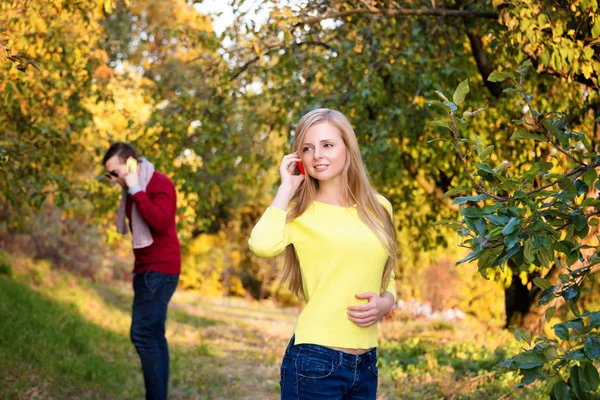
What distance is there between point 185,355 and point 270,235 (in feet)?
19.5

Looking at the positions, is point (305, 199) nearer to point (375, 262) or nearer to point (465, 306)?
point (375, 262)

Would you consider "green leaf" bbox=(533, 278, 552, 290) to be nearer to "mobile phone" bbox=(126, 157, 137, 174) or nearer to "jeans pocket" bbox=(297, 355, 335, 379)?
"jeans pocket" bbox=(297, 355, 335, 379)

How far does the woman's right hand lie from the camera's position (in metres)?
2.82

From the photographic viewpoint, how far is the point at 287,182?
2.88m

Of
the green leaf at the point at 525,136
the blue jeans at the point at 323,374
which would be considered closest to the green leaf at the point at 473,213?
the green leaf at the point at 525,136

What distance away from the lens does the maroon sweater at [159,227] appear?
15.8 feet

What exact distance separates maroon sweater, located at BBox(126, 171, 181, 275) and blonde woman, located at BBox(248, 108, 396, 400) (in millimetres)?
2028

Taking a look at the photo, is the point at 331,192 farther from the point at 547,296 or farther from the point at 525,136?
the point at 547,296

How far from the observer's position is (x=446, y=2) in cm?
769

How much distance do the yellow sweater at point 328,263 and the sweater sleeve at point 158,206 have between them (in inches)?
84.3

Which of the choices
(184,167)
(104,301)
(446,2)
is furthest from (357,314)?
(104,301)

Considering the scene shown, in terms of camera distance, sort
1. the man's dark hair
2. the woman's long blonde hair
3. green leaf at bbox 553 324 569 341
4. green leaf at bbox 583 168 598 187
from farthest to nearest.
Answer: the man's dark hair
the woman's long blonde hair
green leaf at bbox 583 168 598 187
green leaf at bbox 553 324 569 341

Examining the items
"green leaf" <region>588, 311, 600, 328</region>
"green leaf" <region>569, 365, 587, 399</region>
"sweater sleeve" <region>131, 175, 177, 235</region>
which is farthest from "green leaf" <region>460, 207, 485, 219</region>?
"sweater sleeve" <region>131, 175, 177, 235</region>

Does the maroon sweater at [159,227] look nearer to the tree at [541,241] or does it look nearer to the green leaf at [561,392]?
the tree at [541,241]
